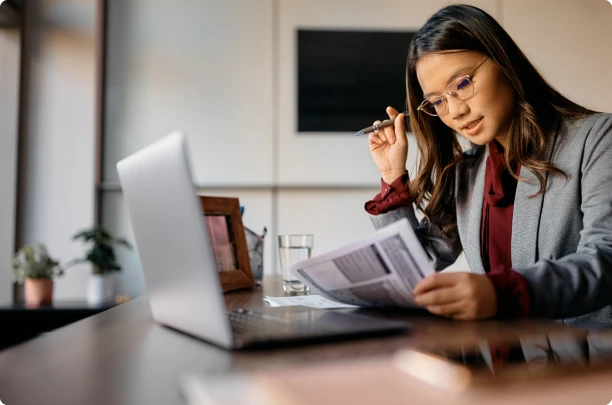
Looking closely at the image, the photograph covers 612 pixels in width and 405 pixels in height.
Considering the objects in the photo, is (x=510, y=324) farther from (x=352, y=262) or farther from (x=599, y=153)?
(x=599, y=153)

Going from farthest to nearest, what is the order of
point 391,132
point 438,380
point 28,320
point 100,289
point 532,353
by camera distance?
point 100,289 → point 28,320 → point 391,132 → point 532,353 → point 438,380

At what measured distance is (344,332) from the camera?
0.60 meters

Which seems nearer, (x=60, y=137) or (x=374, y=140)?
(x=374, y=140)

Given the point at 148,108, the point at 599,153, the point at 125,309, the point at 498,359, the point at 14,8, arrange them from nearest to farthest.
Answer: the point at 498,359 → the point at 125,309 → the point at 599,153 → the point at 14,8 → the point at 148,108

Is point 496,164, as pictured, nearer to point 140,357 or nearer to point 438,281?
point 438,281

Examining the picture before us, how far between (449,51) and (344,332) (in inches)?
33.0

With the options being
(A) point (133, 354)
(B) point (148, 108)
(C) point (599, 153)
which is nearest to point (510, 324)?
(A) point (133, 354)

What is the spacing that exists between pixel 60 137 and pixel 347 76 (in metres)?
1.69

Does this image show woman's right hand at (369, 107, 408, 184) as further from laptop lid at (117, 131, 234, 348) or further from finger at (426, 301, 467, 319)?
laptop lid at (117, 131, 234, 348)

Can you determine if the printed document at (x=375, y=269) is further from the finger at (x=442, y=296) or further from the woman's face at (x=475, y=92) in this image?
the woman's face at (x=475, y=92)

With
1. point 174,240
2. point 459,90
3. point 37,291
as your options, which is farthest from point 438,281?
point 37,291

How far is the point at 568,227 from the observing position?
3.67 feet

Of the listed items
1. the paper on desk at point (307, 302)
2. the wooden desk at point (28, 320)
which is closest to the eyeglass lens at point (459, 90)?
the paper on desk at point (307, 302)

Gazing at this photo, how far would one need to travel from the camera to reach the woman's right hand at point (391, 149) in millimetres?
1379
